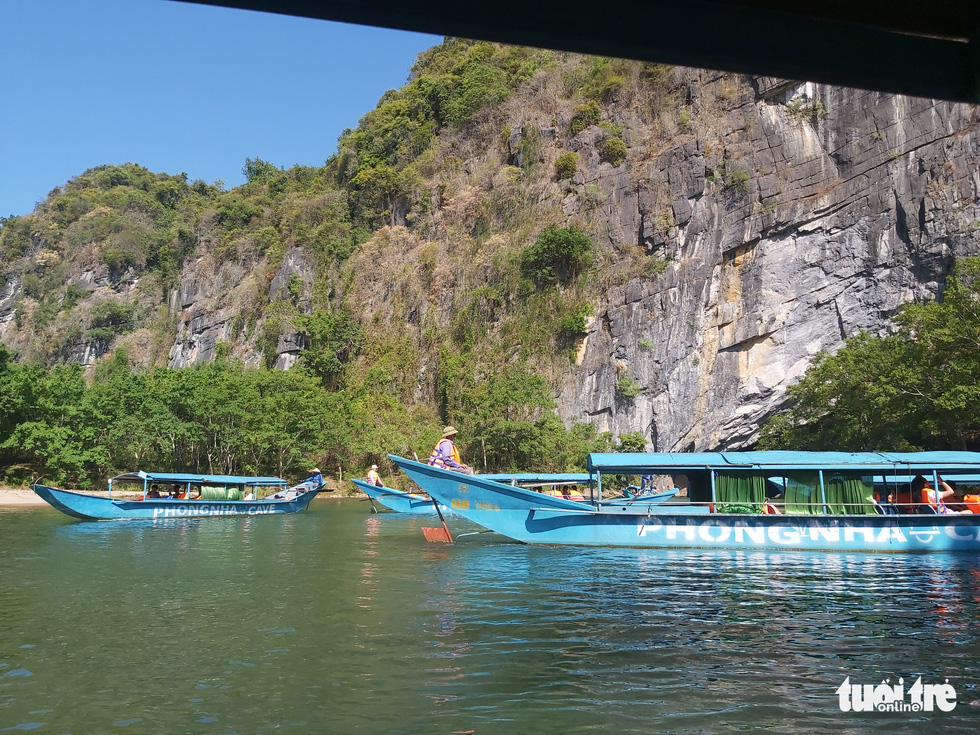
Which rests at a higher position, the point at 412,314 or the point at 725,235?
→ the point at 725,235

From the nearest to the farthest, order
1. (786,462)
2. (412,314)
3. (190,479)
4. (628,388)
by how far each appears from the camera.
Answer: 1. (786,462)
2. (190,479)
3. (628,388)
4. (412,314)

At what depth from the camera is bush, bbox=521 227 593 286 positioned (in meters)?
39.5

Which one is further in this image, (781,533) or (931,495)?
(931,495)

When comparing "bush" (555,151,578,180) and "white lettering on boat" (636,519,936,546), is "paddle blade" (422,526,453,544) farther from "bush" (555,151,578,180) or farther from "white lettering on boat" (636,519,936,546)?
"bush" (555,151,578,180)

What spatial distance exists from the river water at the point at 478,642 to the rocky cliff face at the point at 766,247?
2168 centimetres

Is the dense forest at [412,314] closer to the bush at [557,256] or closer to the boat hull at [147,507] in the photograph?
the bush at [557,256]

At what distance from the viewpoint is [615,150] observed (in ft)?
135

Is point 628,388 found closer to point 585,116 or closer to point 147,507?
point 585,116

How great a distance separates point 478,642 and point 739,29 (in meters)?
5.89

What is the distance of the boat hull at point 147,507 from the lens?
827 inches

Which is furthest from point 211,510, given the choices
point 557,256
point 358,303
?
Result: point 358,303

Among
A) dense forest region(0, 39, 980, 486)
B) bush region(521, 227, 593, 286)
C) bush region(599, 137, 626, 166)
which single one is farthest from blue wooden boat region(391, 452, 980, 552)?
bush region(599, 137, 626, 166)

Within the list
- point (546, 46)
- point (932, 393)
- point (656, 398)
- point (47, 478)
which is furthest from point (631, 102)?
point (546, 46)

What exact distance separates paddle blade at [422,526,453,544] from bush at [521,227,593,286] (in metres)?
24.5
